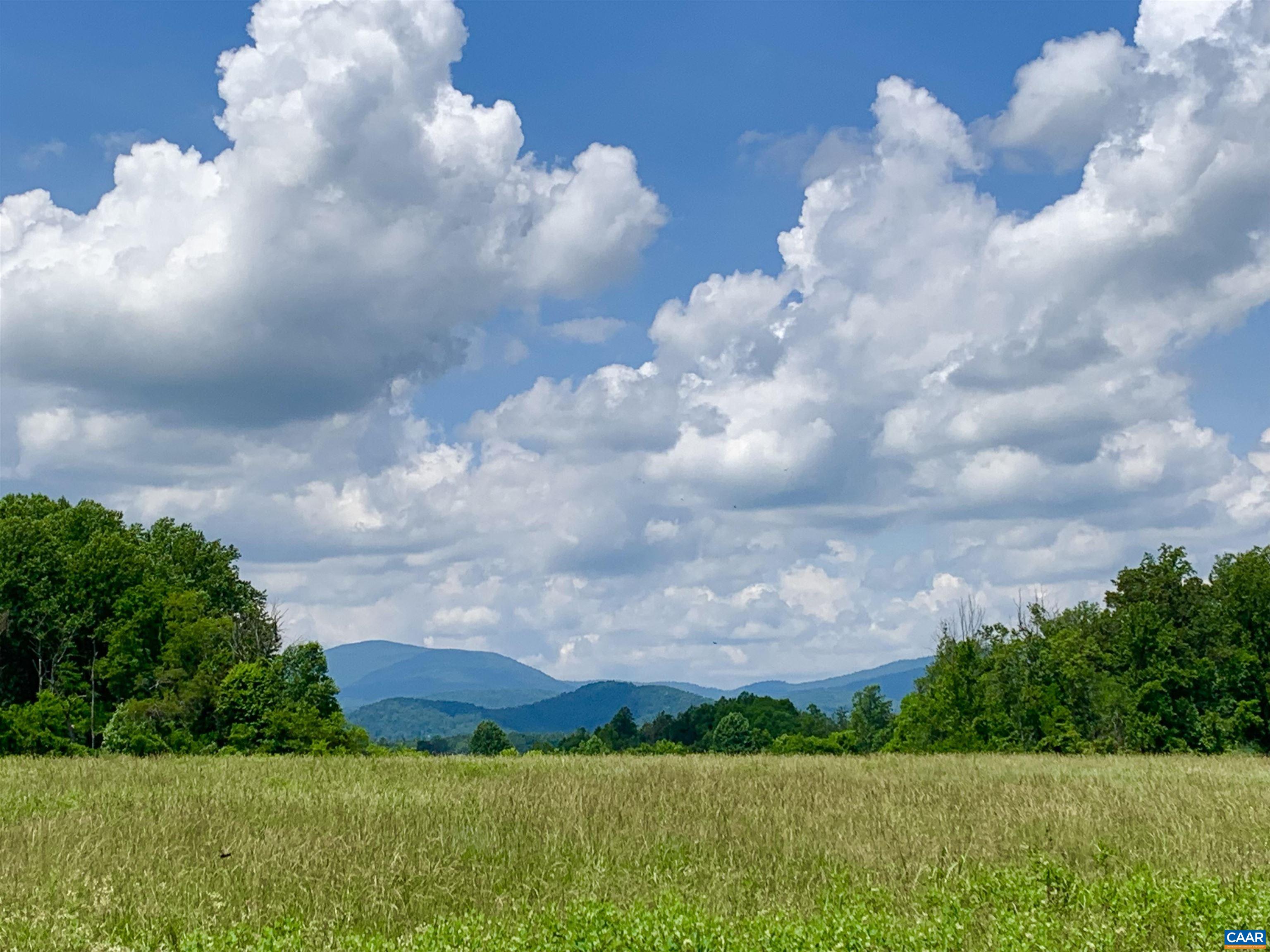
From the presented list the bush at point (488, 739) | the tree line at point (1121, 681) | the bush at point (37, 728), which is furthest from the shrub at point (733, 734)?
the bush at point (37, 728)

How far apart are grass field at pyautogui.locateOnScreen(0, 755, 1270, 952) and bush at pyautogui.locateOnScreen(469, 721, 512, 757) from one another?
397 feet

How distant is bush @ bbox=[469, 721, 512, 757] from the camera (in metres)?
136

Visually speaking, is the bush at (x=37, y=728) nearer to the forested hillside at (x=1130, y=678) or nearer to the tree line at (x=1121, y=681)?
the tree line at (x=1121, y=681)

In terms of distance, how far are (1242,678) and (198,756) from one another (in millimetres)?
58181

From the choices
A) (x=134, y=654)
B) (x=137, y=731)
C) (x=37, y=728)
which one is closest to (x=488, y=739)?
(x=134, y=654)

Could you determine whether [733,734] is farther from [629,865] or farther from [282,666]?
[629,865]

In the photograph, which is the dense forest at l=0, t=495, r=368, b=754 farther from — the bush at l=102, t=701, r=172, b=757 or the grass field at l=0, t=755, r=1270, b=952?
the grass field at l=0, t=755, r=1270, b=952

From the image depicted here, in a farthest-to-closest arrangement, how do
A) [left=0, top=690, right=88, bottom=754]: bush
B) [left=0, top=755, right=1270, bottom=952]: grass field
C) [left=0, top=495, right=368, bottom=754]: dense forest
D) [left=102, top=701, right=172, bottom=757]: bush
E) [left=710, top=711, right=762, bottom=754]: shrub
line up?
[left=710, top=711, right=762, bottom=754]: shrub → [left=0, top=690, right=88, bottom=754]: bush → [left=0, top=495, right=368, bottom=754]: dense forest → [left=102, top=701, right=172, bottom=757]: bush → [left=0, top=755, right=1270, bottom=952]: grass field

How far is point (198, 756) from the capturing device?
23.4 metres

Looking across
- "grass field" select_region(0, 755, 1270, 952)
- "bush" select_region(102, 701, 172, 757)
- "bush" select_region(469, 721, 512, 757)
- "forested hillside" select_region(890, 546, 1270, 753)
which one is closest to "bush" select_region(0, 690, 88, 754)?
"bush" select_region(102, 701, 172, 757)

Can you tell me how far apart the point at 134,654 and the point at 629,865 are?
179 ft

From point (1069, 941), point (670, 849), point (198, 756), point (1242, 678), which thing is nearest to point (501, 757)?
point (198, 756)

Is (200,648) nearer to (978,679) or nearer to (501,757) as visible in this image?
(501,757)

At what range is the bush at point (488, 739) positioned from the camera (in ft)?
445
